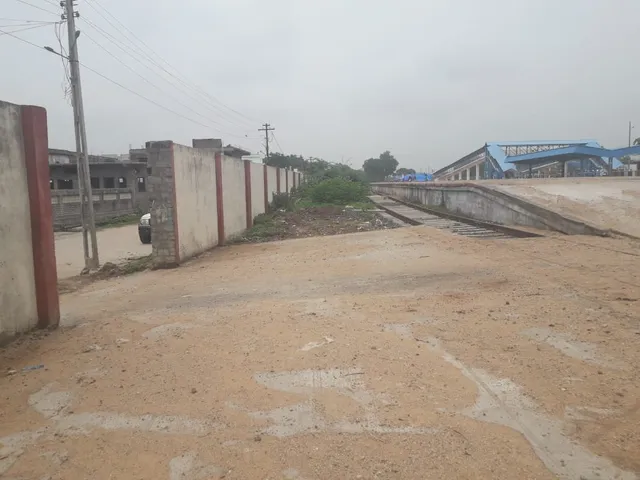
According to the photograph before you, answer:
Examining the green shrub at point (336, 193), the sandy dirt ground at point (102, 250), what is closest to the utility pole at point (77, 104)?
the sandy dirt ground at point (102, 250)

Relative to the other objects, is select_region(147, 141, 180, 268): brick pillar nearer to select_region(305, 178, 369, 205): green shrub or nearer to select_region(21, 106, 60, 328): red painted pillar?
select_region(21, 106, 60, 328): red painted pillar

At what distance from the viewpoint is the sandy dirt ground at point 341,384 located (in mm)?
2555

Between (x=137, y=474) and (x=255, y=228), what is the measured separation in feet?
45.0

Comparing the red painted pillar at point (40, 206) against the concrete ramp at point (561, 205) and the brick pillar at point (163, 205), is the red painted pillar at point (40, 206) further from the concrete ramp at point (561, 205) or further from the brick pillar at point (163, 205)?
the concrete ramp at point (561, 205)

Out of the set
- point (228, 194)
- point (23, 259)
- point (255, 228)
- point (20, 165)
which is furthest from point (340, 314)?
point (255, 228)

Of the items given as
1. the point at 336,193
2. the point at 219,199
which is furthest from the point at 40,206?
the point at 336,193

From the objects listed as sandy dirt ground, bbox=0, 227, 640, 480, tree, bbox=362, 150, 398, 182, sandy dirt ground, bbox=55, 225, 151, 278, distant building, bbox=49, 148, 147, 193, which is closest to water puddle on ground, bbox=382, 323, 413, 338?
sandy dirt ground, bbox=0, 227, 640, 480

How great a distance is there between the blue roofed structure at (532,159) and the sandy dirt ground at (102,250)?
29351 millimetres

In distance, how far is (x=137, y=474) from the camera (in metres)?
2.48

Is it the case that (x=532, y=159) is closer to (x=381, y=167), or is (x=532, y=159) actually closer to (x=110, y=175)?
(x=110, y=175)

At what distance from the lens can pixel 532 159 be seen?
3634 centimetres

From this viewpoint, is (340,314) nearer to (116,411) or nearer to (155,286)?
(116,411)

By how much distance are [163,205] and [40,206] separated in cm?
448

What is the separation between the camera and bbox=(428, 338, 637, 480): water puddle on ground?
239cm
